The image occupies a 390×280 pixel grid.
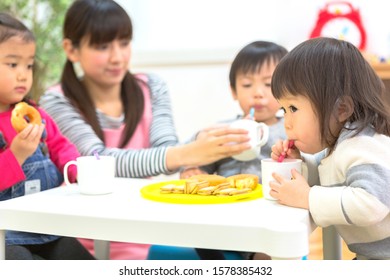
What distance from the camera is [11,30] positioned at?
1.37 m

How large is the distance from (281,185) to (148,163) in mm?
596

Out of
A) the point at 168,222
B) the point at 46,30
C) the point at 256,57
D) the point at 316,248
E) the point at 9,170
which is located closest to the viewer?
the point at 168,222

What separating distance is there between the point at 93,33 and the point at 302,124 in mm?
897

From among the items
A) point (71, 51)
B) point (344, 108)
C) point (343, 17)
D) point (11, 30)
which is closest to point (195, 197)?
point (344, 108)

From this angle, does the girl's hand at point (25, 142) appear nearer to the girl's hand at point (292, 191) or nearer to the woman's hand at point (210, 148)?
the woman's hand at point (210, 148)

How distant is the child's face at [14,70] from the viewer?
4.41ft

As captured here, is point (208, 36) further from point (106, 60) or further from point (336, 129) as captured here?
point (336, 129)

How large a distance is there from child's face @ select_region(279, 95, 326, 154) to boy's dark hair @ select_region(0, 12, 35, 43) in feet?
2.23

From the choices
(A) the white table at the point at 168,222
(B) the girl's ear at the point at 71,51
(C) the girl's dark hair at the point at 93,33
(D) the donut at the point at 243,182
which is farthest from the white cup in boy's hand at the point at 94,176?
(B) the girl's ear at the point at 71,51

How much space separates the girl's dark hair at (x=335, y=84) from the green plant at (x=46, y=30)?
6.79ft

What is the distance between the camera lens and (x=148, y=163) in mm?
1548

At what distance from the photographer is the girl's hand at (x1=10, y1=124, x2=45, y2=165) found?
4.03 feet

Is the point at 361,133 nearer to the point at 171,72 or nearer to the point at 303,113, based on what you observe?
the point at 303,113

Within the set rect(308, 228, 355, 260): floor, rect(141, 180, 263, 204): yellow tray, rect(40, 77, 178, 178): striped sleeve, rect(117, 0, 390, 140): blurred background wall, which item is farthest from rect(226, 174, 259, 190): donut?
rect(117, 0, 390, 140): blurred background wall
